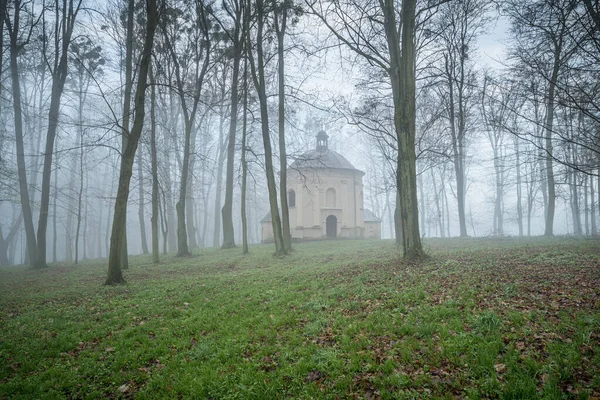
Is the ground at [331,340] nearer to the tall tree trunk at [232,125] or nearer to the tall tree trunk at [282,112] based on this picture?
the tall tree trunk at [282,112]

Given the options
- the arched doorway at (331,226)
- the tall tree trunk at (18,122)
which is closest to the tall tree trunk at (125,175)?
the tall tree trunk at (18,122)

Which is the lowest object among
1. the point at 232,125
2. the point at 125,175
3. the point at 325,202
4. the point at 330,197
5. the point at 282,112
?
the point at 325,202

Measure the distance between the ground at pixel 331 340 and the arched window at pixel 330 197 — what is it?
984 inches

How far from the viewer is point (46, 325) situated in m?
6.17

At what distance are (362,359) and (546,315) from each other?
3120 millimetres

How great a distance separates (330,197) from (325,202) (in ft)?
3.26

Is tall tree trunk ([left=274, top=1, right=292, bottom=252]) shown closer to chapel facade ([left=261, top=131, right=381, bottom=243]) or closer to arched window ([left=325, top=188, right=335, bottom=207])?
chapel facade ([left=261, top=131, right=381, bottom=243])

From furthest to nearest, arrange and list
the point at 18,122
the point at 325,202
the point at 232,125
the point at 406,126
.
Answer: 1. the point at 325,202
2. the point at 232,125
3. the point at 18,122
4. the point at 406,126

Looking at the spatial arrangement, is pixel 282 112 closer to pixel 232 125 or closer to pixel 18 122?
pixel 232 125

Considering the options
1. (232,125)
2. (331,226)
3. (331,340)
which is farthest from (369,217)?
(331,340)

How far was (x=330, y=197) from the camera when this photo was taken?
110 feet

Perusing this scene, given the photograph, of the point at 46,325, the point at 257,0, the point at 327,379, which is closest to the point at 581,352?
the point at 327,379

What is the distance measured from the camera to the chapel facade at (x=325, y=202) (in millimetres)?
31922

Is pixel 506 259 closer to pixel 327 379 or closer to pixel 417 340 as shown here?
pixel 417 340
